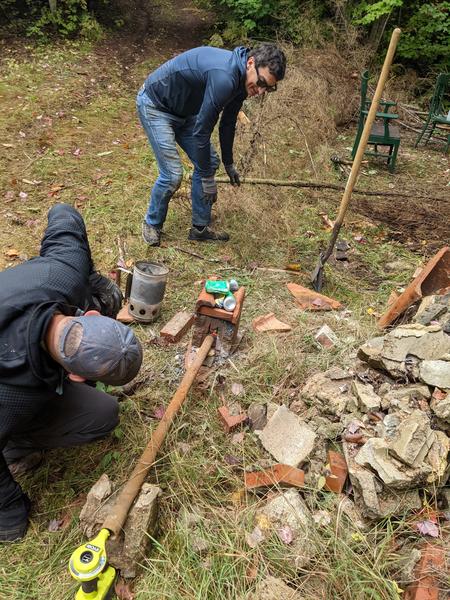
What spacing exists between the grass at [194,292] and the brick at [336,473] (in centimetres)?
6

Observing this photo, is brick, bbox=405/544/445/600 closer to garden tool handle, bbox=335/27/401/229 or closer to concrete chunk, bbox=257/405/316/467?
concrete chunk, bbox=257/405/316/467

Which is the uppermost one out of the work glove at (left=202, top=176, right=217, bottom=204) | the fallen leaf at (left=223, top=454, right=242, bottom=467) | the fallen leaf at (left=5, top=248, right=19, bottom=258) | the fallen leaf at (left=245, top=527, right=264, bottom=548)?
the work glove at (left=202, top=176, right=217, bottom=204)

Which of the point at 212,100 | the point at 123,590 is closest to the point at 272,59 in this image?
the point at 212,100

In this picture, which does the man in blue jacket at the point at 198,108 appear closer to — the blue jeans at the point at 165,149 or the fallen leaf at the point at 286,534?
the blue jeans at the point at 165,149

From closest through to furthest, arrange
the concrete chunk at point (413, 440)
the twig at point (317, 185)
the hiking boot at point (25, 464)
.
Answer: the concrete chunk at point (413, 440)
the hiking boot at point (25, 464)
the twig at point (317, 185)

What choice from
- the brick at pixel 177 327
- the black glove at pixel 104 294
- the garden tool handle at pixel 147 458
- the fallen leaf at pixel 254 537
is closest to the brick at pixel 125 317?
the brick at pixel 177 327

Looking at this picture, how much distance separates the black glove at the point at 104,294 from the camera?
2.69 m

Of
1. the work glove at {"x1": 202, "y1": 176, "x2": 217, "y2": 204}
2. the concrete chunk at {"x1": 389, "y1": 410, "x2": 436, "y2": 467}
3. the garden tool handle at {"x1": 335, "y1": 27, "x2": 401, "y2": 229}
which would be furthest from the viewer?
the work glove at {"x1": 202, "y1": 176, "x2": 217, "y2": 204}

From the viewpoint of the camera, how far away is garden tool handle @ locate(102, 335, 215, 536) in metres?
2.01

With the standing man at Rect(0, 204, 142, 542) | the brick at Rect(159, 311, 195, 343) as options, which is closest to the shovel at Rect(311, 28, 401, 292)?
the brick at Rect(159, 311, 195, 343)

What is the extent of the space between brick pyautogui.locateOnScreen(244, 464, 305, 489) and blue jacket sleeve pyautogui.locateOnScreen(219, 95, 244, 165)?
291cm

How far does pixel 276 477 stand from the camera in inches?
92.0

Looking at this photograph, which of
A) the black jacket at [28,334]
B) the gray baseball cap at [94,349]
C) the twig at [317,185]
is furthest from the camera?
the twig at [317,185]

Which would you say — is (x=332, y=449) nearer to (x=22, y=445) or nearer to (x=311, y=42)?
(x=22, y=445)
